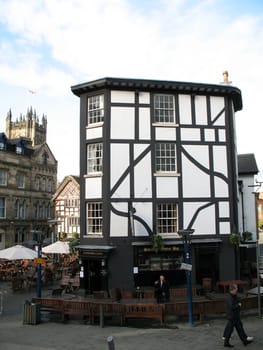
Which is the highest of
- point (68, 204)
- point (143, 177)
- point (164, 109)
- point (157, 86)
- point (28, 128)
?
point (28, 128)

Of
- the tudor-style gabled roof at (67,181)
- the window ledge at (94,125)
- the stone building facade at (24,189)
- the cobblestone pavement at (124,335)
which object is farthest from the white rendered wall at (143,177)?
the tudor-style gabled roof at (67,181)

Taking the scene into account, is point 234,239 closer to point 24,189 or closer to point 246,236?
point 246,236

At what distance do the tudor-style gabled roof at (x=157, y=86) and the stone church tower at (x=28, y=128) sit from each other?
72.5m

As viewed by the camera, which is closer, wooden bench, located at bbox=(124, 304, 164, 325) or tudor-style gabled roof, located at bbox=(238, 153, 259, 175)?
wooden bench, located at bbox=(124, 304, 164, 325)

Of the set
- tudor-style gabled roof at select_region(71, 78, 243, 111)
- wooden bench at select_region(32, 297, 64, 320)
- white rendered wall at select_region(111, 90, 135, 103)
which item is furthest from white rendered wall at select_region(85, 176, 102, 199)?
wooden bench at select_region(32, 297, 64, 320)

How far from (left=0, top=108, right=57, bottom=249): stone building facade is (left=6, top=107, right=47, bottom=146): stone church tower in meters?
38.1

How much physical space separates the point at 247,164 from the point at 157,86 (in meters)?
Answer: 10.1

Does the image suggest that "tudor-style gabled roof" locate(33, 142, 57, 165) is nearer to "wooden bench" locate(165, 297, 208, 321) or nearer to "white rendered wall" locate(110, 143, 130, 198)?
"white rendered wall" locate(110, 143, 130, 198)

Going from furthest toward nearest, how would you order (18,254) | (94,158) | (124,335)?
1. (18,254)
2. (94,158)
3. (124,335)

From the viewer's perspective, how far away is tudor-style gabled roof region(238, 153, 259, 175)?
26.3m

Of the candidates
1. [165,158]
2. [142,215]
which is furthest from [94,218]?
[165,158]

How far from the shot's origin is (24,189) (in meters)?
48.7

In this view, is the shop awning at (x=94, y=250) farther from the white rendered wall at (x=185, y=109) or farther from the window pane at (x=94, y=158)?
the white rendered wall at (x=185, y=109)

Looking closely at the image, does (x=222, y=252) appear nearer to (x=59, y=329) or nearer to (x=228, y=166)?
(x=228, y=166)
